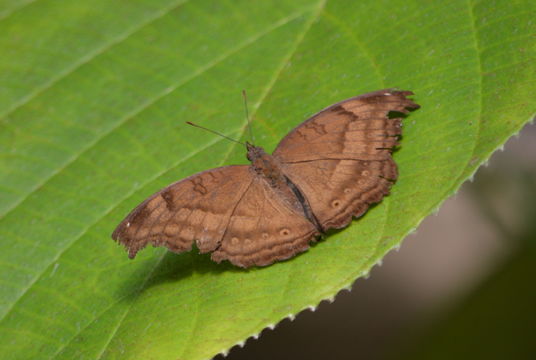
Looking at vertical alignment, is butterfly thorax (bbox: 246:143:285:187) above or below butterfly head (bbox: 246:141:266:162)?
below

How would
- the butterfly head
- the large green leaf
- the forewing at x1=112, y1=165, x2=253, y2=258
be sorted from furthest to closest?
1. the butterfly head
2. the forewing at x1=112, y1=165, x2=253, y2=258
3. the large green leaf

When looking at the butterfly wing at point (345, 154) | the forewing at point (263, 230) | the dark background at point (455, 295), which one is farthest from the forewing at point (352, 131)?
the dark background at point (455, 295)

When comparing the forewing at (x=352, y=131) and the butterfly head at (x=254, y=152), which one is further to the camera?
the butterfly head at (x=254, y=152)

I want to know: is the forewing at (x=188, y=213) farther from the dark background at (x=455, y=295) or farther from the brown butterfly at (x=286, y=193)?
the dark background at (x=455, y=295)

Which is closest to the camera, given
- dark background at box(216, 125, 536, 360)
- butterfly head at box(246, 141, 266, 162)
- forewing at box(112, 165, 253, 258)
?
forewing at box(112, 165, 253, 258)

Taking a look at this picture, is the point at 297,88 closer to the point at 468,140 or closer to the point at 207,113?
the point at 207,113

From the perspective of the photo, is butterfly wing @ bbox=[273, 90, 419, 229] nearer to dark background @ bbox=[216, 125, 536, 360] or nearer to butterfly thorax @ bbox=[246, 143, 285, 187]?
butterfly thorax @ bbox=[246, 143, 285, 187]

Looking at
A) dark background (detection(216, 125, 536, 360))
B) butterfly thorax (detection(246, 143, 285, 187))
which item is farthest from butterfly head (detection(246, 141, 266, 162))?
dark background (detection(216, 125, 536, 360))

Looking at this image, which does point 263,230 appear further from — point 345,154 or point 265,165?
point 345,154
